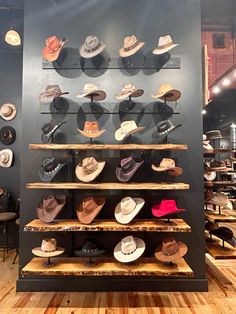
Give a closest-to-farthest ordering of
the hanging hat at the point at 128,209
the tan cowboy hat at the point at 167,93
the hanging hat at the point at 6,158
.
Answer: the hanging hat at the point at 128,209, the tan cowboy hat at the point at 167,93, the hanging hat at the point at 6,158

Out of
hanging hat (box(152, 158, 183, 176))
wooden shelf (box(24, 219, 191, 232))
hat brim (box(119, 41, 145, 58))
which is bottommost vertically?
wooden shelf (box(24, 219, 191, 232))

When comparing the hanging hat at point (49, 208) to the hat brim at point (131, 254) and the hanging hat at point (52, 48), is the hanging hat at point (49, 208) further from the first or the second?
the hanging hat at point (52, 48)

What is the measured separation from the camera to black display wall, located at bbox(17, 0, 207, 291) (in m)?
2.90

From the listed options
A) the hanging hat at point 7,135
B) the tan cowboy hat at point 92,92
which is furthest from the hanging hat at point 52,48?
the hanging hat at point 7,135

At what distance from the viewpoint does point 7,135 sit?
466cm

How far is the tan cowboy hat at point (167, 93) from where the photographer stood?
2.73 metres

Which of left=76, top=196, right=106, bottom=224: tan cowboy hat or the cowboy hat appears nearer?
left=76, top=196, right=106, bottom=224: tan cowboy hat

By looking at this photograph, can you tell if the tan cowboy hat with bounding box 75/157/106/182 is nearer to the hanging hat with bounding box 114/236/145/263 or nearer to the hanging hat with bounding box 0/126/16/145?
the hanging hat with bounding box 114/236/145/263

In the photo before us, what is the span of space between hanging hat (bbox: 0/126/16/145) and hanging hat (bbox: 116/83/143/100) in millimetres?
2627

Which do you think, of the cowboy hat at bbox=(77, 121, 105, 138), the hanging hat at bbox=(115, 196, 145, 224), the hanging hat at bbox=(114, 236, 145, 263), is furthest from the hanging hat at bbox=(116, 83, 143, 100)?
the hanging hat at bbox=(114, 236, 145, 263)

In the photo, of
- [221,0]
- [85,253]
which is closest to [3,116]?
[85,253]

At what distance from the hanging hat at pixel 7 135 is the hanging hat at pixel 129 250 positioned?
3.03 metres

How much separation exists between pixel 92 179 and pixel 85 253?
2.45ft

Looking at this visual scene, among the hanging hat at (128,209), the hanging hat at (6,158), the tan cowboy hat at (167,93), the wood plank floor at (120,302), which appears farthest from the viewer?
the hanging hat at (6,158)
